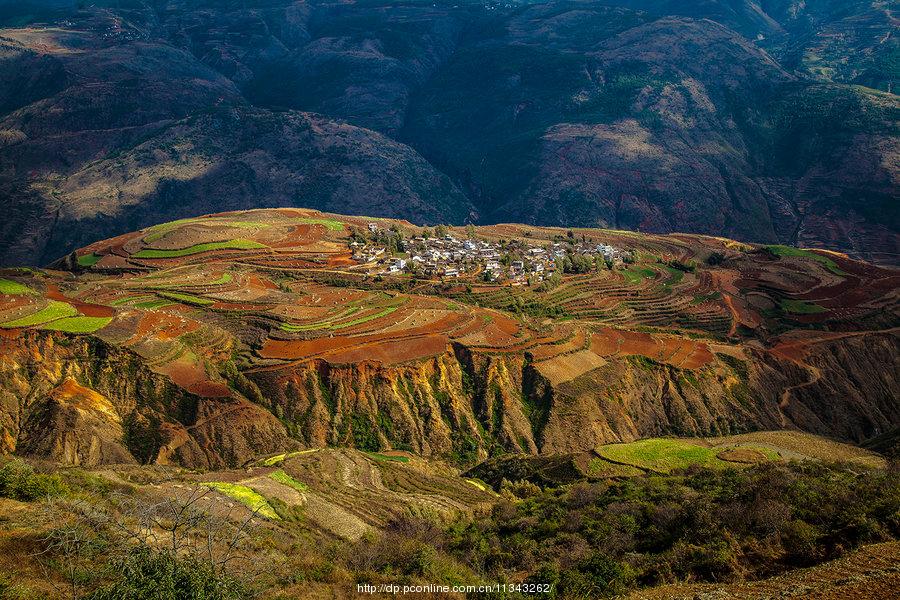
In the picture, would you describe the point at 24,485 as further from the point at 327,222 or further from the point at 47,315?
the point at 327,222

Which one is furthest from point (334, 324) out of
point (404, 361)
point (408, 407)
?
point (408, 407)

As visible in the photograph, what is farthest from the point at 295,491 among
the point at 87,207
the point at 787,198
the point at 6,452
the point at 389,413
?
the point at 787,198

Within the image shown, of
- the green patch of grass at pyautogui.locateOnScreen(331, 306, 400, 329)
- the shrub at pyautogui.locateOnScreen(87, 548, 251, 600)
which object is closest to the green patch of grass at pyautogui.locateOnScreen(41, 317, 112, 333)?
the green patch of grass at pyautogui.locateOnScreen(331, 306, 400, 329)

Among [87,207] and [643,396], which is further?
[87,207]

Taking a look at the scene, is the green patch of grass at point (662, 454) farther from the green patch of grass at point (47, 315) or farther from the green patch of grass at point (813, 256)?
the green patch of grass at point (813, 256)

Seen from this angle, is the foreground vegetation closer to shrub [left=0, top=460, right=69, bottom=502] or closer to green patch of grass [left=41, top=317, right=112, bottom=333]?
shrub [left=0, top=460, right=69, bottom=502]

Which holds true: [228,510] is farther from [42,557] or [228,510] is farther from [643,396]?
[643,396]

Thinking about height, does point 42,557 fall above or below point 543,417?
above

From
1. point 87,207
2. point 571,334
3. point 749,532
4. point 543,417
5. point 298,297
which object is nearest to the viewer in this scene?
point 749,532

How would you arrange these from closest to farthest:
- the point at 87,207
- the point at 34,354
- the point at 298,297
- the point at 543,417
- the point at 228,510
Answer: the point at 228,510 → the point at 34,354 → the point at 543,417 → the point at 298,297 → the point at 87,207

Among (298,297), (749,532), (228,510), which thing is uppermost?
(749,532)
